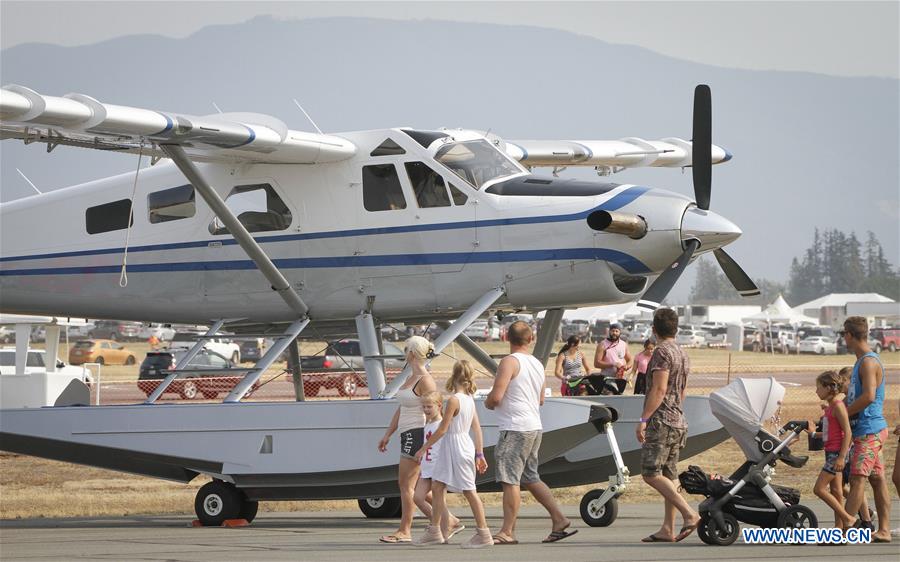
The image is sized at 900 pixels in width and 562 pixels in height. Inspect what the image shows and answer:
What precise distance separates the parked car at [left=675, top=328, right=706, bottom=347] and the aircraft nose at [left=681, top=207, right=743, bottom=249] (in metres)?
68.7

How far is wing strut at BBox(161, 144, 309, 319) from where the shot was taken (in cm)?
1341

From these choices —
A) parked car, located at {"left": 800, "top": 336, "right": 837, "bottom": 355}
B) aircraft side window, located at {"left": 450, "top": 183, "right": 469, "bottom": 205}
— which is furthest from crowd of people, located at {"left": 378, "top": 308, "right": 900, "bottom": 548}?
parked car, located at {"left": 800, "top": 336, "right": 837, "bottom": 355}

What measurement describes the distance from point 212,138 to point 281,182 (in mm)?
1102

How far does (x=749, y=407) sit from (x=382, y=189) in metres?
5.23

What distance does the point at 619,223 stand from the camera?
1234cm

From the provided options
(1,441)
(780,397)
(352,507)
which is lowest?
(352,507)

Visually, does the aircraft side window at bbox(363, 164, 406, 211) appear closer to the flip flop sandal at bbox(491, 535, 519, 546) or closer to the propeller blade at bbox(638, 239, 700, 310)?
the propeller blade at bbox(638, 239, 700, 310)

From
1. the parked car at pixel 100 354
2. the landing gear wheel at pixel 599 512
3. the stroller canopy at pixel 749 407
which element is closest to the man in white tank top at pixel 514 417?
the stroller canopy at pixel 749 407

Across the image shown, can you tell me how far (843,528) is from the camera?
9.75 m

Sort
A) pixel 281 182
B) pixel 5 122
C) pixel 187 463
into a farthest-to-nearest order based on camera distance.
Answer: pixel 281 182 → pixel 187 463 → pixel 5 122

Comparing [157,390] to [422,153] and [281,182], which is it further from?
[422,153]

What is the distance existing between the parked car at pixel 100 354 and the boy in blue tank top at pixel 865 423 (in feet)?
174

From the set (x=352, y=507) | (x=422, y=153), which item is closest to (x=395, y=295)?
(x=422, y=153)

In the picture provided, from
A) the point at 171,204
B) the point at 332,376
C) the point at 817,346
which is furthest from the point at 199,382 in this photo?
the point at 817,346
